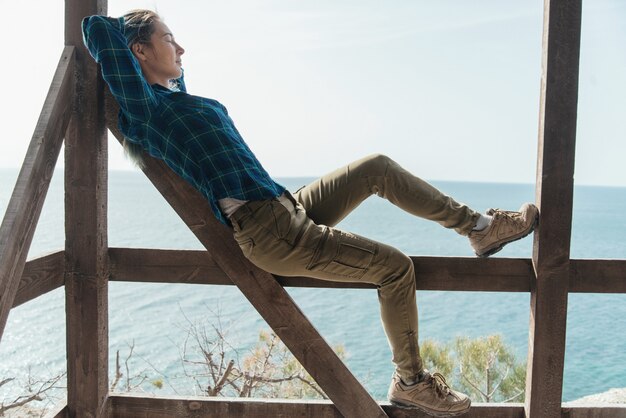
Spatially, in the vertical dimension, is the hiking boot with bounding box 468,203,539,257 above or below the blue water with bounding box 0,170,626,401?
above

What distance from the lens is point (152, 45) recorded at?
1993 millimetres

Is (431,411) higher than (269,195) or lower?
lower

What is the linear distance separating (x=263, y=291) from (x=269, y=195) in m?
0.32

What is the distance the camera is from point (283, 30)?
160 ft

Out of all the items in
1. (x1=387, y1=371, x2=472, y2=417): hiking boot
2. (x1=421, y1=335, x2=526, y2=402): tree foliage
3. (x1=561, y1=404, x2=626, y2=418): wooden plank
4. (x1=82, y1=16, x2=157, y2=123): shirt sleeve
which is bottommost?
(x1=421, y1=335, x2=526, y2=402): tree foliage

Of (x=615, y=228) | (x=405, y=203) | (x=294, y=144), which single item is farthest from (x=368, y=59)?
(x=405, y=203)

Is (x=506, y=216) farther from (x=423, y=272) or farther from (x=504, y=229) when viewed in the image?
(x=423, y=272)

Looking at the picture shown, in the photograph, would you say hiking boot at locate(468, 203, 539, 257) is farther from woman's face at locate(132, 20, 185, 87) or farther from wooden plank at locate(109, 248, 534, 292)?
woman's face at locate(132, 20, 185, 87)

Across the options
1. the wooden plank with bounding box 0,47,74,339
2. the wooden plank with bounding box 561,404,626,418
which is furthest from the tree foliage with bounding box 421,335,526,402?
the wooden plank with bounding box 0,47,74,339

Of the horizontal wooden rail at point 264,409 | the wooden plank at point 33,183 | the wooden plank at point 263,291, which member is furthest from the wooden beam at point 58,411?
the wooden plank at point 263,291

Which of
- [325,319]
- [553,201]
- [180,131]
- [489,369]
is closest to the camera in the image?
[180,131]

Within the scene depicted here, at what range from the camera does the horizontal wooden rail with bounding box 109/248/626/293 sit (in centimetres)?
204

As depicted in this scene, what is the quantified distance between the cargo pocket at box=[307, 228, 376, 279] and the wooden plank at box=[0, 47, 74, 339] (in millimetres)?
804

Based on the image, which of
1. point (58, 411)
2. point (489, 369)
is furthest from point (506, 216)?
point (489, 369)
